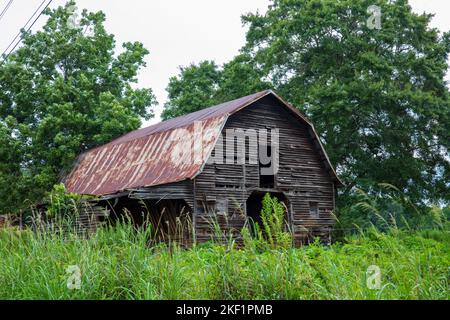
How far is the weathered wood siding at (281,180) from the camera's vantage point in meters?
19.6

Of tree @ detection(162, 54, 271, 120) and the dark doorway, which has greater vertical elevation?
tree @ detection(162, 54, 271, 120)

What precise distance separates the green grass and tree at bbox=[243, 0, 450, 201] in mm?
20702

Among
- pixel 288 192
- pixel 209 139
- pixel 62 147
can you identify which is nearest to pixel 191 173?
pixel 209 139

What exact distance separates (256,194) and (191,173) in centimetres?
480

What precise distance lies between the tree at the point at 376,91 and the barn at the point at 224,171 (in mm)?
5568

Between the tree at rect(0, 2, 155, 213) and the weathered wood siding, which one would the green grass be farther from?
the tree at rect(0, 2, 155, 213)

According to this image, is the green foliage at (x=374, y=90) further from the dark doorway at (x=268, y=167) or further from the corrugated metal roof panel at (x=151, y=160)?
the corrugated metal roof panel at (x=151, y=160)

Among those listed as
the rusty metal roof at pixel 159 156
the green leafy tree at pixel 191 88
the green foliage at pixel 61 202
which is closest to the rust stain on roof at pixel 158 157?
the rusty metal roof at pixel 159 156

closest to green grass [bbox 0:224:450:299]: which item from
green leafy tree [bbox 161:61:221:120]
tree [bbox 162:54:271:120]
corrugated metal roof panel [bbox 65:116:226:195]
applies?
corrugated metal roof panel [bbox 65:116:226:195]

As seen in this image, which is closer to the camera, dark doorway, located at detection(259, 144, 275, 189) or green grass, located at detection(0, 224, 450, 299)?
green grass, located at detection(0, 224, 450, 299)

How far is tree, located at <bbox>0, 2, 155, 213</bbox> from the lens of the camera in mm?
27828

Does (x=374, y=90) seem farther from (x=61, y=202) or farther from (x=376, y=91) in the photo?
(x=61, y=202)

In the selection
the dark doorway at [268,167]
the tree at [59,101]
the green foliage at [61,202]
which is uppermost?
the tree at [59,101]

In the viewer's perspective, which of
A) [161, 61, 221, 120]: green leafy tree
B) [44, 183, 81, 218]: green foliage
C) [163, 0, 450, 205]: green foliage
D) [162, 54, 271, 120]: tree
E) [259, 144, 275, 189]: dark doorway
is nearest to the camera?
[44, 183, 81, 218]: green foliage
